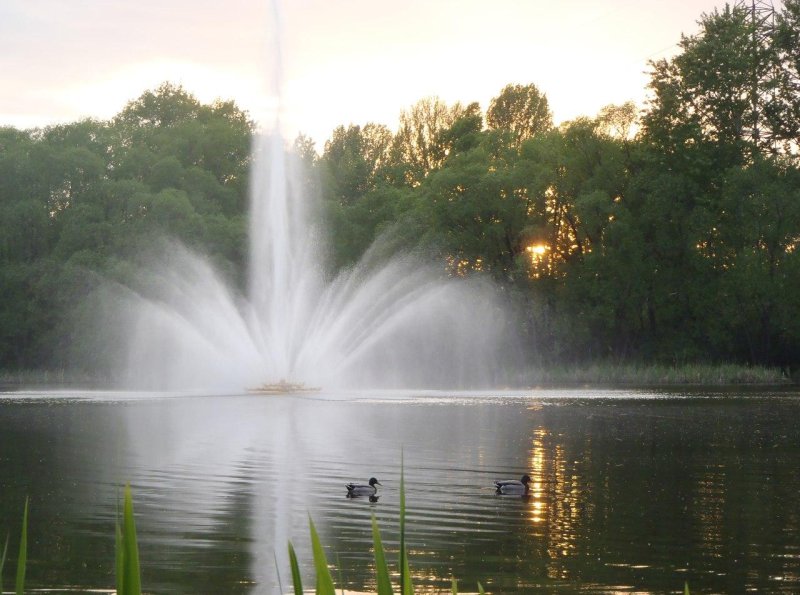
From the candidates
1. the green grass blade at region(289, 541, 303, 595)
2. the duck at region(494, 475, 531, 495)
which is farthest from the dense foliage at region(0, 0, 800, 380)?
the green grass blade at region(289, 541, 303, 595)

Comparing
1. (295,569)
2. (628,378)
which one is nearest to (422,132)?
(628,378)

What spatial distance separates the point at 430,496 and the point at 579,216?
174 ft

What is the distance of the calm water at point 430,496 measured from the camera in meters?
12.6

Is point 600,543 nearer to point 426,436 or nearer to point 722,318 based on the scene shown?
point 426,436

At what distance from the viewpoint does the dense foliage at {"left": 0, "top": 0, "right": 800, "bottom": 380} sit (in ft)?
215

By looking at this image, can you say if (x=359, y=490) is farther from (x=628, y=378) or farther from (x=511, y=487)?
(x=628, y=378)

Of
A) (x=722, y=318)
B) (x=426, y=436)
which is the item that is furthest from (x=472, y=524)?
(x=722, y=318)

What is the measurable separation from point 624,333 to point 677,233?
677cm

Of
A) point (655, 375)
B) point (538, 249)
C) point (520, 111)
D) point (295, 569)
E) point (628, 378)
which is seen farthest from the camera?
point (520, 111)

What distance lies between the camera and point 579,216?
69.6m

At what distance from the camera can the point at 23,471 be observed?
21656 millimetres

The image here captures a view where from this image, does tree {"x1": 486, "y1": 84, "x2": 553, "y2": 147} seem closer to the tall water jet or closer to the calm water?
the tall water jet

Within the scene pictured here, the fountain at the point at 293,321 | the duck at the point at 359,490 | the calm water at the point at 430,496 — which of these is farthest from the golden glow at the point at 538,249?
the duck at the point at 359,490

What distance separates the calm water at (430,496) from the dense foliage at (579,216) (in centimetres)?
3147
